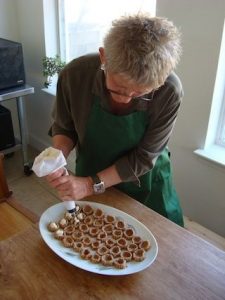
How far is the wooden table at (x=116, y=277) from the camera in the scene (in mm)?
769

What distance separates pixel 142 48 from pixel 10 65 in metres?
1.61

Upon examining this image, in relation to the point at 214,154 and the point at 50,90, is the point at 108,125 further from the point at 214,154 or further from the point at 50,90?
the point at 50,90

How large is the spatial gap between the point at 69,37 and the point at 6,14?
0.52 metres

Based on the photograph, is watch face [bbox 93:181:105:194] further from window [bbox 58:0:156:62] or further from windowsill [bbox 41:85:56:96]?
windowsill [bbox 41:85:56:96]

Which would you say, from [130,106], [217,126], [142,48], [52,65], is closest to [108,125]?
[130,106]

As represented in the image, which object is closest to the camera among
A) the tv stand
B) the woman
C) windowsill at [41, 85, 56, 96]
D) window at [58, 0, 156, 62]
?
the woman

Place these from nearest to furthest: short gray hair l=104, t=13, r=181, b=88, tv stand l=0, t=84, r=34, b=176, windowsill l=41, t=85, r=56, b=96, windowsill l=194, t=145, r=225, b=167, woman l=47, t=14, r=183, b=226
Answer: short gray hair l=104, t=13, r=181, b=88 < woman l=47, t=14, r=183, b=226 < windowsill l=194, t=145, r=225, b=167 < tv stand l=0, t=84, r=34, b=176 < windowsill l=41, t=85, r=56, b=96

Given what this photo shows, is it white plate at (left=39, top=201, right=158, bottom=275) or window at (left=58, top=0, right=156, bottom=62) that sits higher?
window at (left=58, top=0, right=156, bottom=62)

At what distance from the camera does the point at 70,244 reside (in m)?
0.88

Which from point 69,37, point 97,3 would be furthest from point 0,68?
point 97,3

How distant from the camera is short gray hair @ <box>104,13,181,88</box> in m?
0.74

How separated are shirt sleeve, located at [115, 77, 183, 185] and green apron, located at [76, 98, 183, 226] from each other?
3 centimetres

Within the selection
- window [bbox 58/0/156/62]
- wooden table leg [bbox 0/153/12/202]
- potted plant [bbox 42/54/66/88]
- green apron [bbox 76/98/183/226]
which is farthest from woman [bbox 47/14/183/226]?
potted plant [bbox 42/54/66/88]

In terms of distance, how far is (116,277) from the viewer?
813 millimetres
